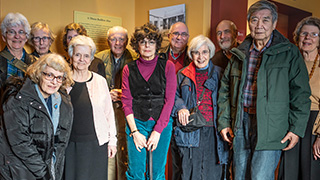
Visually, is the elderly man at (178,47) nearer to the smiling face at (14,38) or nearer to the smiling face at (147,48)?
the smiling face at (147,48)

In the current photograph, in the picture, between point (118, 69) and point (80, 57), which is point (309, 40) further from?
point (80, 57)

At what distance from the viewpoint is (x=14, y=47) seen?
102 inches

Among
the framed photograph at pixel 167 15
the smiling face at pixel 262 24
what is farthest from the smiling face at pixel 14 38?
the smiling face at pixel 262 24

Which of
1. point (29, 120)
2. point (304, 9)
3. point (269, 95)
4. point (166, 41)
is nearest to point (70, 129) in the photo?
point (29, 120)

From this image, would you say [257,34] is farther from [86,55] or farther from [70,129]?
[70,129]

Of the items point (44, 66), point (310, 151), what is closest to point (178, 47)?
point (44, 66)

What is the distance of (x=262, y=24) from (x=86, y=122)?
166 cm

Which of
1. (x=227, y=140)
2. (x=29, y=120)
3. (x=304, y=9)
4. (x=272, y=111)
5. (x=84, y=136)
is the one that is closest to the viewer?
(x=29, y=120)

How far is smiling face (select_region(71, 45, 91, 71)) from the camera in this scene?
7.64 ft

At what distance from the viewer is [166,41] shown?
12.4 ft

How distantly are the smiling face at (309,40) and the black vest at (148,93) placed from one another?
1.35 meters

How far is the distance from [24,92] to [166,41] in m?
2.22

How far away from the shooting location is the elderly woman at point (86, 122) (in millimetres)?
2289

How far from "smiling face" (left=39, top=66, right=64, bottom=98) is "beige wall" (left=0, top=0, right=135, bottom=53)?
1.34 metres
